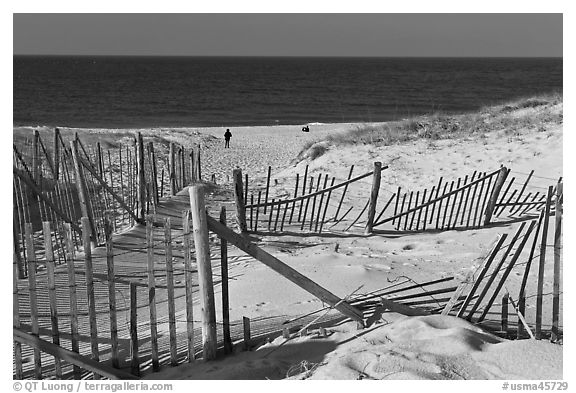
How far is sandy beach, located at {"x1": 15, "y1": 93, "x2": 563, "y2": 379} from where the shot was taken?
396 cm

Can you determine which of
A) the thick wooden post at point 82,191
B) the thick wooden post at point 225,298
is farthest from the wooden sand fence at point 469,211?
the thick wooden post at point 225,298

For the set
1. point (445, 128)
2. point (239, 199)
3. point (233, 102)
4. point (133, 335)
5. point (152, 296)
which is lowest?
point (133, 335)

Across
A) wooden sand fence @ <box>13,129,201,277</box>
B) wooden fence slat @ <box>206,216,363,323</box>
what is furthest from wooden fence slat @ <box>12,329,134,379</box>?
wooden sand fence @ <box>13,129,201,277</box>

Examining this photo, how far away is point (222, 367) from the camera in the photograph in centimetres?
421

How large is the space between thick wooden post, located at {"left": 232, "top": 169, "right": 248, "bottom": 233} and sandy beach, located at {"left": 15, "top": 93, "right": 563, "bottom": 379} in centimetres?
32

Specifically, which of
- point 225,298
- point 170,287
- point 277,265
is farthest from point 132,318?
point 277,265

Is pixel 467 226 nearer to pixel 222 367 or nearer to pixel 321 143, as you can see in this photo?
pixel 222 367

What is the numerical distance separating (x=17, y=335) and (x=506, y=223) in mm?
5956

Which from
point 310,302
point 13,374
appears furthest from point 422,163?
point 13,374

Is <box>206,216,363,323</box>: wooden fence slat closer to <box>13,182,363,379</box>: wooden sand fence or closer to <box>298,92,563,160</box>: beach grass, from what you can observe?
<box>13,182,363,379</box>: wooden sand fence

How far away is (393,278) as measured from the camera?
239 inches

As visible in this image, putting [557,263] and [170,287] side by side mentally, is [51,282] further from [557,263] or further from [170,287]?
[557,263]

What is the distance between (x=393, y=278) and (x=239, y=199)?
2559 mm

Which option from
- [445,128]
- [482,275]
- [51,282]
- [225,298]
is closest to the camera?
[51,282]
